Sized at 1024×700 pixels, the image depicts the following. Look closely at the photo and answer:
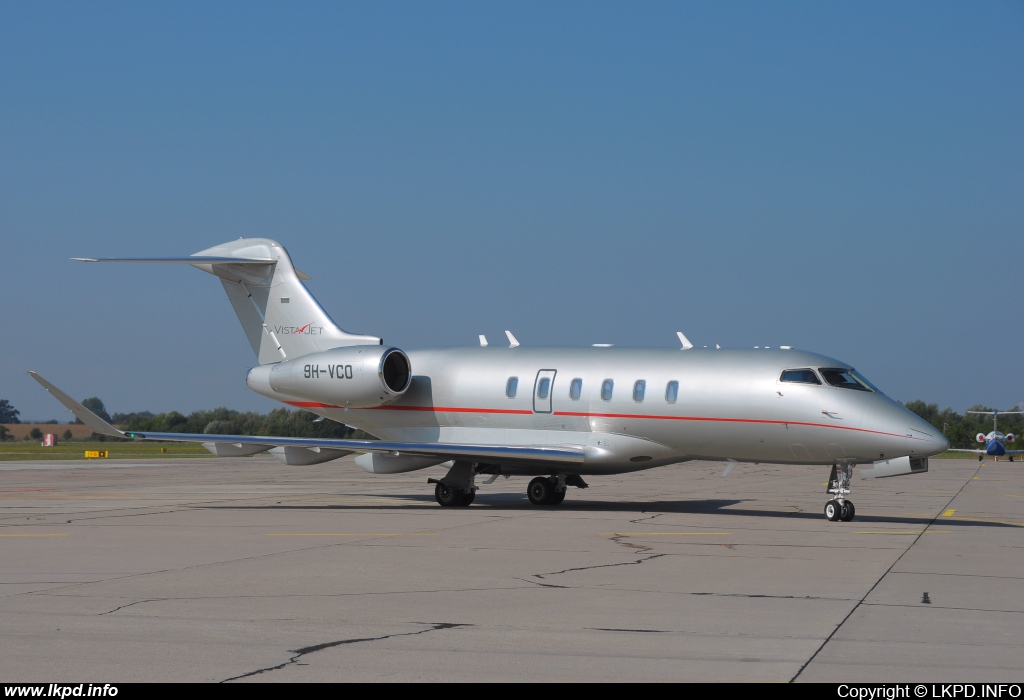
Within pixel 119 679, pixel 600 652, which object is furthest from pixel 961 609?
pixel 119 679

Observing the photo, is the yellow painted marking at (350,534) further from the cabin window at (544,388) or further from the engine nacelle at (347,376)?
the engine nacelle at (347,376)

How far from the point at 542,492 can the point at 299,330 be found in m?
7.11

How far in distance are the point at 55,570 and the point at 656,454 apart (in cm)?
1196

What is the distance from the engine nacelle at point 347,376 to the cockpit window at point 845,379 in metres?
8.89

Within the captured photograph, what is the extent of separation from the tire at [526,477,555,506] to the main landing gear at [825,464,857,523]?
585 cm

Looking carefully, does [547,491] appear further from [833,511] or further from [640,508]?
[833,511]

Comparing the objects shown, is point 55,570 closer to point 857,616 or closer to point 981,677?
point 857,616

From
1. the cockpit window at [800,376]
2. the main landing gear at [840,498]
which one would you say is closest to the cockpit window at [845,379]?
the cockpit window at [800,376]

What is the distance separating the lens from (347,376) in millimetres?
23297

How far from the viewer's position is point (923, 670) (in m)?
7.01

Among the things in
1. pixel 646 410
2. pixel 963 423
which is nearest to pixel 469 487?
pixel 646 410

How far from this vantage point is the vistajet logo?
1000 inches

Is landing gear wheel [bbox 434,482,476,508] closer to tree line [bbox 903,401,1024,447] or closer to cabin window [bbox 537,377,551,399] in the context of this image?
cabin window [bbox 537,377,551,399]

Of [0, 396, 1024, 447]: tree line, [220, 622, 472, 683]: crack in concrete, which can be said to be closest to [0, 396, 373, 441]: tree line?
[0, 396, 1024, 447]: tree line
